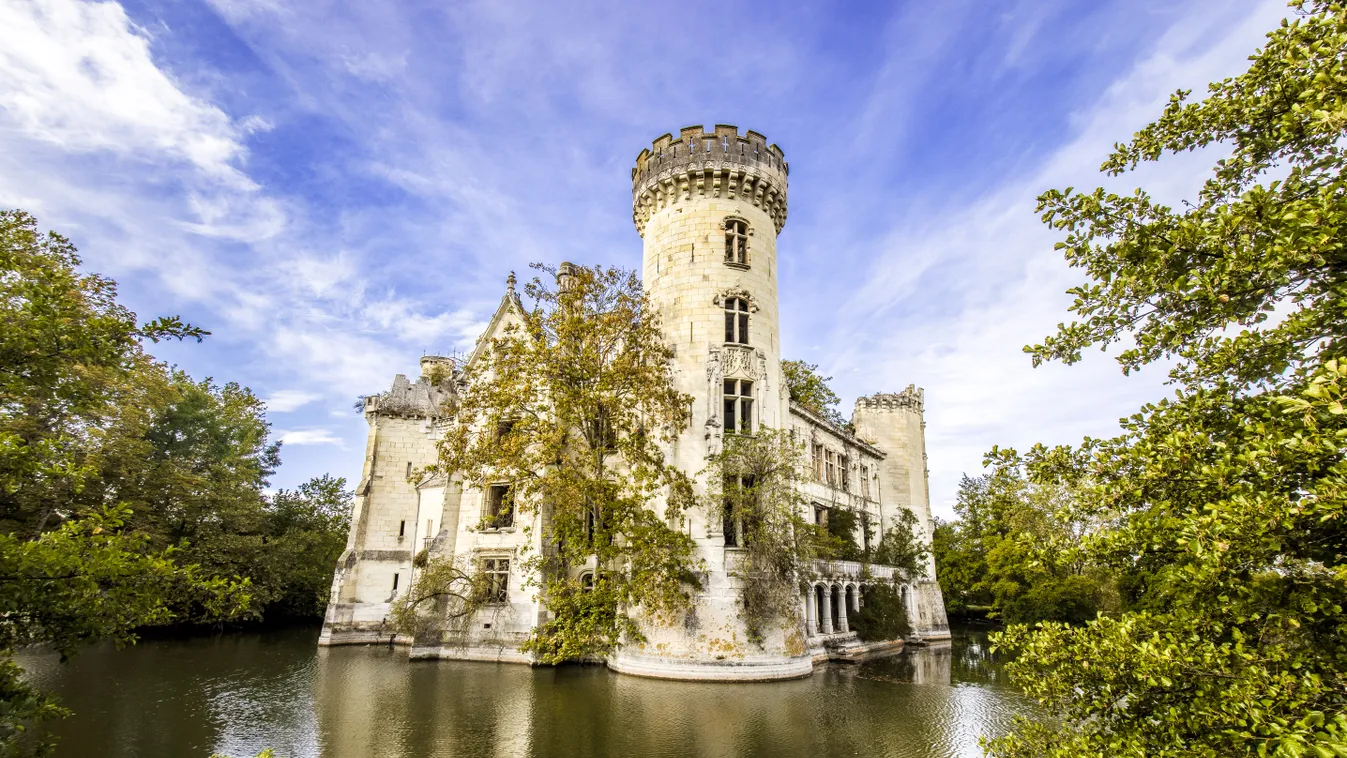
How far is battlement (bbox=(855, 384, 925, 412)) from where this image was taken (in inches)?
1645

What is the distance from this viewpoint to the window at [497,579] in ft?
83.2

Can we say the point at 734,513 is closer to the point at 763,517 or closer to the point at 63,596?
the point at 763,517

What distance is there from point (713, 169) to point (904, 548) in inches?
957

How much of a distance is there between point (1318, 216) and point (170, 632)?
48142 millimetres

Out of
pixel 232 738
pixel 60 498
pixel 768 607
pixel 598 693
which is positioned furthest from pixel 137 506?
pixel 768 607

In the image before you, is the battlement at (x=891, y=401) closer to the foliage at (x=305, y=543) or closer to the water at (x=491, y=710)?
the water at (x=491, y=710)

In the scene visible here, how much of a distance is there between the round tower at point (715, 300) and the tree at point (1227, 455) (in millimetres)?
15930

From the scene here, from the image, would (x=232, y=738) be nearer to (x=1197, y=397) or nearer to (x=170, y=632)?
(x=1197, y=397)

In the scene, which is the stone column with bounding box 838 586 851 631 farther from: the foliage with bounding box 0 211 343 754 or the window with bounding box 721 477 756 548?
the foliage with bounding box 0 211 343 754

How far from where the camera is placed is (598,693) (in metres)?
18.5

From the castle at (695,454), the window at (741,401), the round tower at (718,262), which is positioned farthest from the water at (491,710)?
the round tower at (718,262)

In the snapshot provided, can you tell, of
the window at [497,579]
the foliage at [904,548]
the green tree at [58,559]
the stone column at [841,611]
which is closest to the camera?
the green tree at [58,559]

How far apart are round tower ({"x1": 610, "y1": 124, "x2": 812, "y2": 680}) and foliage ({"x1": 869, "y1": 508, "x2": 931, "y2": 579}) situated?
15208 mm

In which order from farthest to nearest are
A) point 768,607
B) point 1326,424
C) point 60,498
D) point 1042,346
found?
point 60,498 < point 768,607 < point 1042,346 < point 1326,424
